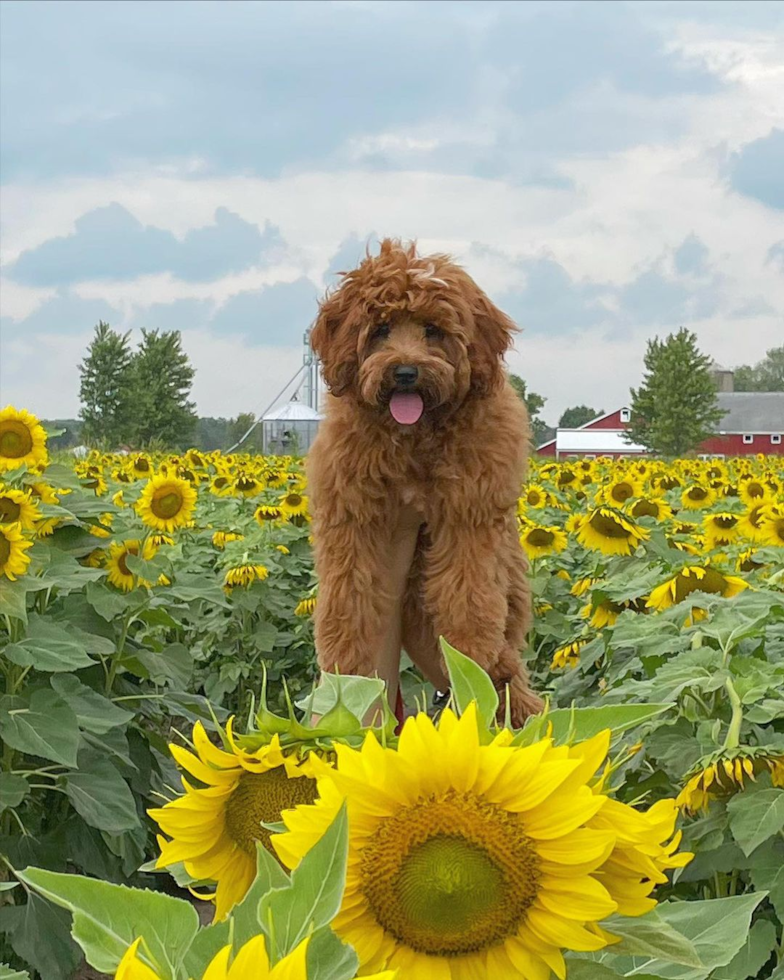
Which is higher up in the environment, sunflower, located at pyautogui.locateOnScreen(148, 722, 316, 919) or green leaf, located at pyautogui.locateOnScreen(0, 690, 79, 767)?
sunflower, located at pyautogui.locateOnScreen(148, 722, 316, 919)

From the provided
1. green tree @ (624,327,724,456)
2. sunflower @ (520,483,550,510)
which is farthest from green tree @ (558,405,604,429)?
sunflower @ (520,483,550,510)

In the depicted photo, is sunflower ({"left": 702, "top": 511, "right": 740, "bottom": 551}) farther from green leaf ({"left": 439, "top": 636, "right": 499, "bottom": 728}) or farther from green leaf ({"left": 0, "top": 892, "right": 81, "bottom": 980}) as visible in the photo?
green leaf ({"left": 439, "top": 636, "right": 499, "bottom": 728})

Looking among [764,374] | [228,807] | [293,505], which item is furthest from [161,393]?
[764,374]

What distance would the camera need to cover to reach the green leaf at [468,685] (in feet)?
2.98

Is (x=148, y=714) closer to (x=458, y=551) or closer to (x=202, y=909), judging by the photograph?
(x=202, y=909)

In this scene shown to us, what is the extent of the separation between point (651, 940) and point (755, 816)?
99 cm

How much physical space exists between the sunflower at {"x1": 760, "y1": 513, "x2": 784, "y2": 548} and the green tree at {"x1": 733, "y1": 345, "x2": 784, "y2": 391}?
9013 centimetres

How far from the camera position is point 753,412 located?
229 feet

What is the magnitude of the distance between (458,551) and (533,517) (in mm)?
3453

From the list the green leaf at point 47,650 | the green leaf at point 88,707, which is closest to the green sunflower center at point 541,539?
the green leaf at point 88,707

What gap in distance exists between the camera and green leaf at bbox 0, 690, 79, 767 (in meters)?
2.69

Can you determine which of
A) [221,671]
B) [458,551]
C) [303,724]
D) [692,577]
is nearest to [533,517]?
[221,671]

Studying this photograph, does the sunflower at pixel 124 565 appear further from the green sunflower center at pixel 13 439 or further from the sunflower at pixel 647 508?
the sunflower at pixel 647 508

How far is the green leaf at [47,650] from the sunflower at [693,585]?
1329 millimetres
